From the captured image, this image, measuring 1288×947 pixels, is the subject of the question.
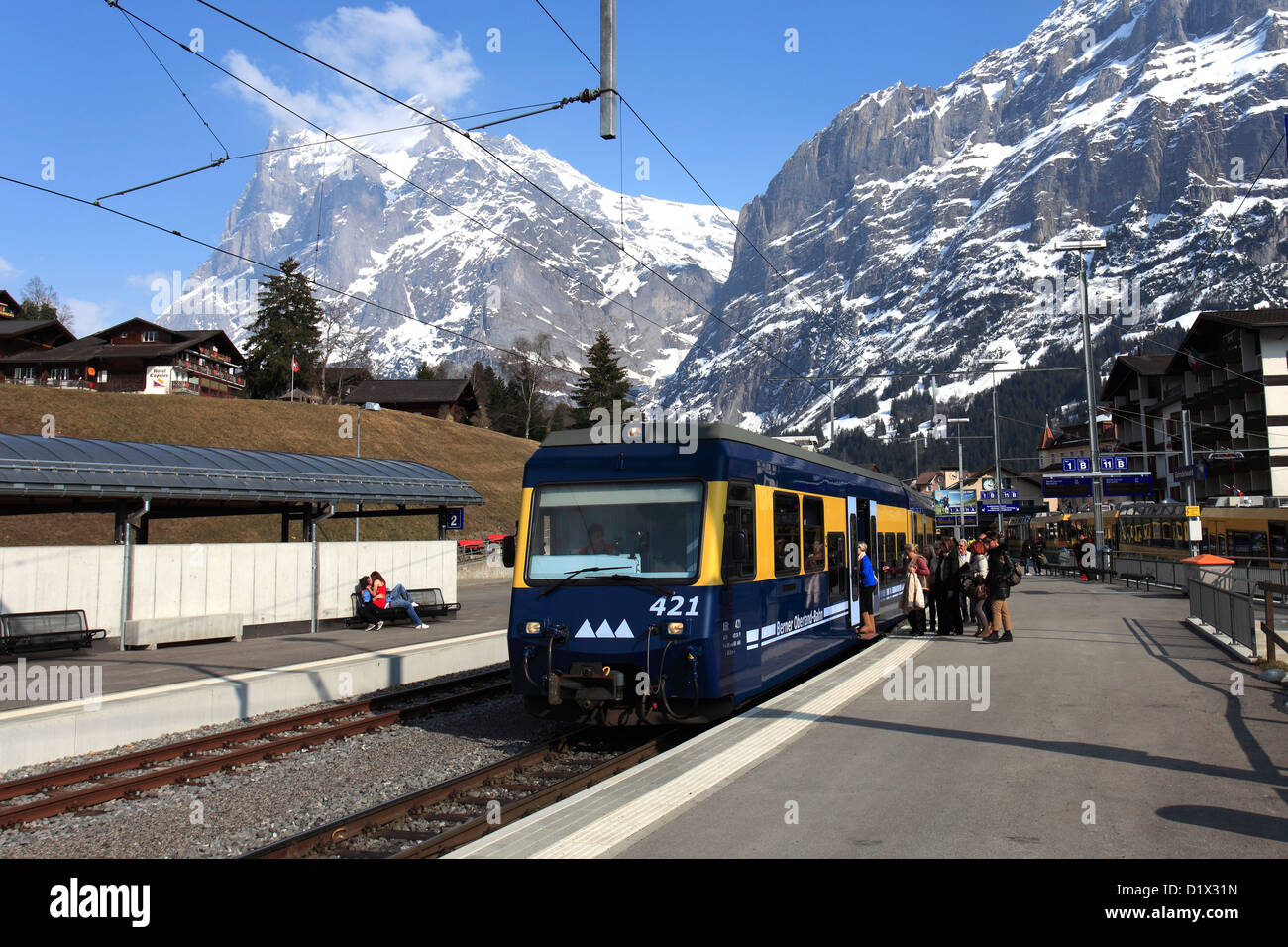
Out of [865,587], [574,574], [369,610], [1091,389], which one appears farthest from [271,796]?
[1091,389]

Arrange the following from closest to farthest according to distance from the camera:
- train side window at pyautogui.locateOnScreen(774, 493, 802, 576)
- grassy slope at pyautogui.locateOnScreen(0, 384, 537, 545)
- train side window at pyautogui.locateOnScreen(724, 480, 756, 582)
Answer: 1. train side window at pyautogui.locateOnScreen(724, 480, 756, 582)
2. train side window at pyautogui.locateOnScreen(774, 493, 802, 576)
3. grassy slope at pyautogui.locateOnScreen(0, 384, 537, 545)

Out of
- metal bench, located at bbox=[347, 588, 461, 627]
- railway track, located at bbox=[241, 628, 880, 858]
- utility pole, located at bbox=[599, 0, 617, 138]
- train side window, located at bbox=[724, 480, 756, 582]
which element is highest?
utility pole, located at bbox=[599, 0, 617, 138]

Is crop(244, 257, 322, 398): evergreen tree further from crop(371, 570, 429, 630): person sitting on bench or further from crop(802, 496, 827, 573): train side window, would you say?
crop(802, 496, 827, 573): train side window

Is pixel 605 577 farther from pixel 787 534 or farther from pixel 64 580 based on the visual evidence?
pixel 64 580

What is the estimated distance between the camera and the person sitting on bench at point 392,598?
73.7 ft

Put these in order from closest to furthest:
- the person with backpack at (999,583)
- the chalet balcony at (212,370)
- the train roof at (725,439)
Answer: the train roof at (725,439) → the person with backpack at (999,583) → the chalet balcony at (212,370)

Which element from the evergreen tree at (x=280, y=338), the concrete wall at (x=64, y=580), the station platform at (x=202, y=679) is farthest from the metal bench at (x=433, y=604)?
the evergreen tree at (x=280, y=338)

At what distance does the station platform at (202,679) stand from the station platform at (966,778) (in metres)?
7.18

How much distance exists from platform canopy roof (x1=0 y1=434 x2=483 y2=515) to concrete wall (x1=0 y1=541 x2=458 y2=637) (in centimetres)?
128

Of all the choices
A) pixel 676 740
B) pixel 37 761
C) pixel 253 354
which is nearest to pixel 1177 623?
pixel 676 740

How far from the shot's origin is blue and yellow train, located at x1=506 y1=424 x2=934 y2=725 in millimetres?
9000

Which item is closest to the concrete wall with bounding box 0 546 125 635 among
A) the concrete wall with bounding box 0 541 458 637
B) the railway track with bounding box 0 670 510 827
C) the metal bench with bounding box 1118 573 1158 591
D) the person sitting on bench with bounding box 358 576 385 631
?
the concrete wall with bounding box 0 541 458 637

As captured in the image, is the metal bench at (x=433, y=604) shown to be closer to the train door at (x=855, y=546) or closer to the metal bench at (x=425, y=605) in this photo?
the metal bench at (x=425, y=605)
